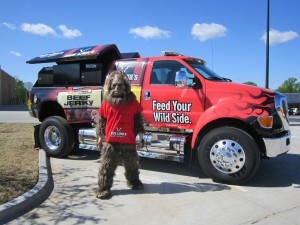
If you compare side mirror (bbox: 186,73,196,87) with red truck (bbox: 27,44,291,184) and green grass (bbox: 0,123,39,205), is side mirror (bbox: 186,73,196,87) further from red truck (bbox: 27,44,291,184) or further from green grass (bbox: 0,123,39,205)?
green grass (bbox: 0,123,39,205)

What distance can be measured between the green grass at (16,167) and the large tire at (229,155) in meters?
2.88

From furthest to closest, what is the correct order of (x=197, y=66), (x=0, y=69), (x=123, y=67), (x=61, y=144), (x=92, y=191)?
(x=0, y=69) < (x=61, y=144) < (x=123, y=67) < (x=197, y=66) < (x=92, y=191)

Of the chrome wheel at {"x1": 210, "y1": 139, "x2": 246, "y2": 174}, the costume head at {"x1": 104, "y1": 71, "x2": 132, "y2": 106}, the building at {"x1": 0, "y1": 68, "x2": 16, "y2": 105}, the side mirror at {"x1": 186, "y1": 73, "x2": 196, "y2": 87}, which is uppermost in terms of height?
the building at {"x1": 0, "y1": 68, "x2": 16, "y2": 105}

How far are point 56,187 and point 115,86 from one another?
2.02m

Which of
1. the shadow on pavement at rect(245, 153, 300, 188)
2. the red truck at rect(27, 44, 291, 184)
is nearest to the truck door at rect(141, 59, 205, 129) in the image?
the red truck at rect(27, 44, 291, 184)

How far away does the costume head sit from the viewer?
5.01m

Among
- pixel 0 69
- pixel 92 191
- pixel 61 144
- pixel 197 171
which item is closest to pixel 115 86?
pixel 92 191

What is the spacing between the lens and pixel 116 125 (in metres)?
5.11

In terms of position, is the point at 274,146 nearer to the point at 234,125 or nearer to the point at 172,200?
the point at 234,125

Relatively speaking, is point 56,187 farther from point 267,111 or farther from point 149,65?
point 267,111

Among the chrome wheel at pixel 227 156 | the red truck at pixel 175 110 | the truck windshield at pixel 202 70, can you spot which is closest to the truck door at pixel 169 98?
the red truck at pixel 175 110

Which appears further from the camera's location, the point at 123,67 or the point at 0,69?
the point at 0,69

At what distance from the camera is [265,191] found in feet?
18.0

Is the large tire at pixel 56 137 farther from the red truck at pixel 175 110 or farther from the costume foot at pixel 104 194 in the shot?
the costume foot at pixel 104 194
